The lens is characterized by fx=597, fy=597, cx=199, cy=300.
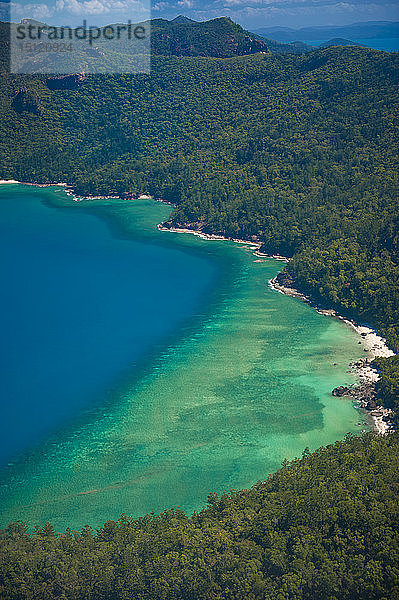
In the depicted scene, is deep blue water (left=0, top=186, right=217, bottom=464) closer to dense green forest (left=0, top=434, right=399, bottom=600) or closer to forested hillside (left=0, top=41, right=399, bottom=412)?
forested hillside (left=0, top=41, right=399, bottom=412)

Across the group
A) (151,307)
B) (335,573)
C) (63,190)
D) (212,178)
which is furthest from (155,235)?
(335,573)

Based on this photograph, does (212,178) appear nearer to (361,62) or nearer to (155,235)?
(155,235)

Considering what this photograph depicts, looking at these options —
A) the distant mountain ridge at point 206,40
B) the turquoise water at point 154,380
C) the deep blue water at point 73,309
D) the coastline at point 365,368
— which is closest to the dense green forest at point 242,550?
the turquoise water at point 154,380

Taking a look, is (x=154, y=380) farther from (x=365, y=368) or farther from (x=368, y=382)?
(x=365, y=368)

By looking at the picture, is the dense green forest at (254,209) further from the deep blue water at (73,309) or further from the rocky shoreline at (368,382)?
the deep blue water at (73,309)

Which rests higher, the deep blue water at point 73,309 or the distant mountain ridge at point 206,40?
the distant mountain ridge at point 206,40

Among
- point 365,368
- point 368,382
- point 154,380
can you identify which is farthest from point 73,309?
point 368,382
